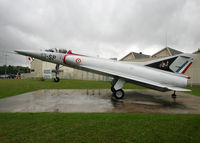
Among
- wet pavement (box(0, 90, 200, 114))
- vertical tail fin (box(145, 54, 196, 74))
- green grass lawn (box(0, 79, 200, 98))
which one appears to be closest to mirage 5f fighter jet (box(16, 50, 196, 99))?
vertical tail fin (box(145, 54, 196, 74))

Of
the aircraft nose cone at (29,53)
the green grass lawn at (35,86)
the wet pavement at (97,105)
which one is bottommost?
the green grass lawn at (35,86)

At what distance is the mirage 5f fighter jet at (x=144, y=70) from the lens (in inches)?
276

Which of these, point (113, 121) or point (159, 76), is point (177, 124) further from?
point (159, 76)

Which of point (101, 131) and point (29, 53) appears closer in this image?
point (101, 131)

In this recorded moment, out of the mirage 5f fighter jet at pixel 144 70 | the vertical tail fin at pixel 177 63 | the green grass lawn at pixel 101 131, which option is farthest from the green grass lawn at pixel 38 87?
the green grass lawn at pixel 101 131

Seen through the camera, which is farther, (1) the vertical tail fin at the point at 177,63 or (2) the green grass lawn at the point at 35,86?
(2) the green grass lawn at the point at 35,86

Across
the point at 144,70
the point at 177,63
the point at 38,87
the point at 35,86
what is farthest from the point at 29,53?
the point at 177,63

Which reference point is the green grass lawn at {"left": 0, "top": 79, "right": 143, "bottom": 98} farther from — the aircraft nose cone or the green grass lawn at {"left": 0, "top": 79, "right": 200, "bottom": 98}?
the aircraft nose cone

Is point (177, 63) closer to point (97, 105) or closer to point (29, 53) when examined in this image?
point (97, 105)

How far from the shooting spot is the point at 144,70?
730 cm

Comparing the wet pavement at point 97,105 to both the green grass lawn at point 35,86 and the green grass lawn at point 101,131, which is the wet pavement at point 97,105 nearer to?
the green grass lawn at point 101,131

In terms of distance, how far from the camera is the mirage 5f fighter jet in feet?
23.0

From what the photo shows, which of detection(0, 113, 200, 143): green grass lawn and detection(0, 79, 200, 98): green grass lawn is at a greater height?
detection(0, 113, 200, 143): green grass lawn

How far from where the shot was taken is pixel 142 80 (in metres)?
6.91
